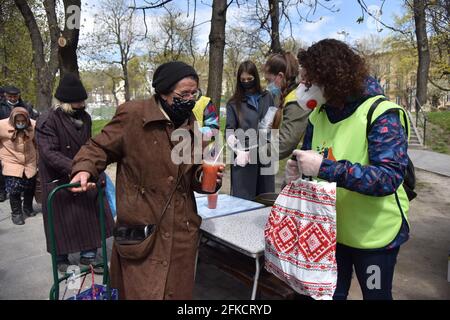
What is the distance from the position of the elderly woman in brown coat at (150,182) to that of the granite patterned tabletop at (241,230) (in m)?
0.42

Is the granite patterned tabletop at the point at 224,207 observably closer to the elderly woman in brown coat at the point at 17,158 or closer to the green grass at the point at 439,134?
the elderly woman in brown coat at the point at 17,158

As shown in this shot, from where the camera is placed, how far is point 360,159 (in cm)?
169

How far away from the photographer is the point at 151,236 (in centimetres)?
183

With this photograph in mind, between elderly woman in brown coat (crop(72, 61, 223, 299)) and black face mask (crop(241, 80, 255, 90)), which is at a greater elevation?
black face mask (crop(241, 80, 255, 90))

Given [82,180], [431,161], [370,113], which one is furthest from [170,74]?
[431,161]

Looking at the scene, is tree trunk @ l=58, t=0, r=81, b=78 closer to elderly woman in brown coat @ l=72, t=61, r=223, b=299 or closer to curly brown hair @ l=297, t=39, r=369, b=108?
elderly woman in brown coat @ l=72, t=61, r=223, b=299

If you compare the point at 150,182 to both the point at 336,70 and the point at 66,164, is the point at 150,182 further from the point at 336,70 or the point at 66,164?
the point at 66,164

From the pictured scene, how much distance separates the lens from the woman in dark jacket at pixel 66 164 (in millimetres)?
3158

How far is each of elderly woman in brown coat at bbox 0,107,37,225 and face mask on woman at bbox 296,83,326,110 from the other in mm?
4197

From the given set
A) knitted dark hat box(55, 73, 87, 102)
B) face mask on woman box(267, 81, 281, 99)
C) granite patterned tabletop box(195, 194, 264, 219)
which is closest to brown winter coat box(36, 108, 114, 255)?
knitted dark hat box(55, 73, 87, 102)

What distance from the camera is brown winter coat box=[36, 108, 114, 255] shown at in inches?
125

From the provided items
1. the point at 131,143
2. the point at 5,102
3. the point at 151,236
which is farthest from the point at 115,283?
the point at 5,102
